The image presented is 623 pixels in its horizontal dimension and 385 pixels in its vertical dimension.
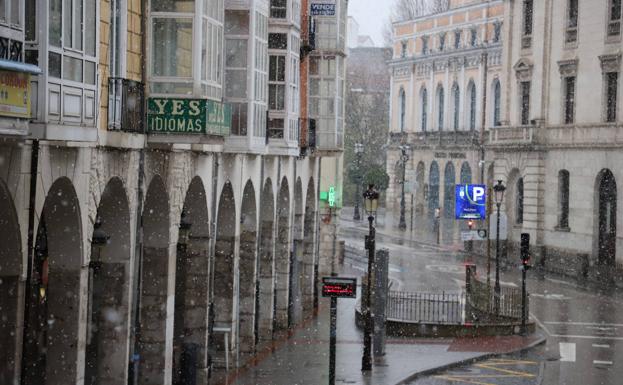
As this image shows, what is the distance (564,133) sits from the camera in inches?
2156

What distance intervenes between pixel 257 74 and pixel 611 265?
92.5ft

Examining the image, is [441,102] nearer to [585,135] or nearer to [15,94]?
[585,135]

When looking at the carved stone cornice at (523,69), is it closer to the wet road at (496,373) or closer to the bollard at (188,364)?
the wet road at (496,373)

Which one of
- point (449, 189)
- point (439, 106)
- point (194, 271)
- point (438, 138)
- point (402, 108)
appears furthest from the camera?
point (402, 108)

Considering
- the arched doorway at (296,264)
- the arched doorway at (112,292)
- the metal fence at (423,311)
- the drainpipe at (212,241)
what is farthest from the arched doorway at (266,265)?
the arched doorway at (112,292)

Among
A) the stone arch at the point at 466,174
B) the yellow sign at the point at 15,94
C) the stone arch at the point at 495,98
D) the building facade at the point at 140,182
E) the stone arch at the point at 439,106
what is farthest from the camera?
the stone arch at the point at 439,106

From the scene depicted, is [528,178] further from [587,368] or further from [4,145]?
[4,145]

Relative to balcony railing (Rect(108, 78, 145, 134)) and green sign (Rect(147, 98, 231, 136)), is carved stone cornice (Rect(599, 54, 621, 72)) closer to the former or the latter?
green sign (Rect(147, 98, 231, 136))

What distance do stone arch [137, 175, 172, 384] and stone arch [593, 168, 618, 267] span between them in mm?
33624

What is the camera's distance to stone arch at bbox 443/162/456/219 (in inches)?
3351

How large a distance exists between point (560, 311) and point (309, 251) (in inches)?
323

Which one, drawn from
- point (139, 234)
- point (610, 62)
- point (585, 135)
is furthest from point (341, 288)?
point (585, 135)

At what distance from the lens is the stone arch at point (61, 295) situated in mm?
15883

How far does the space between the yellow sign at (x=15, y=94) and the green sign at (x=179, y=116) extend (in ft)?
20.7
